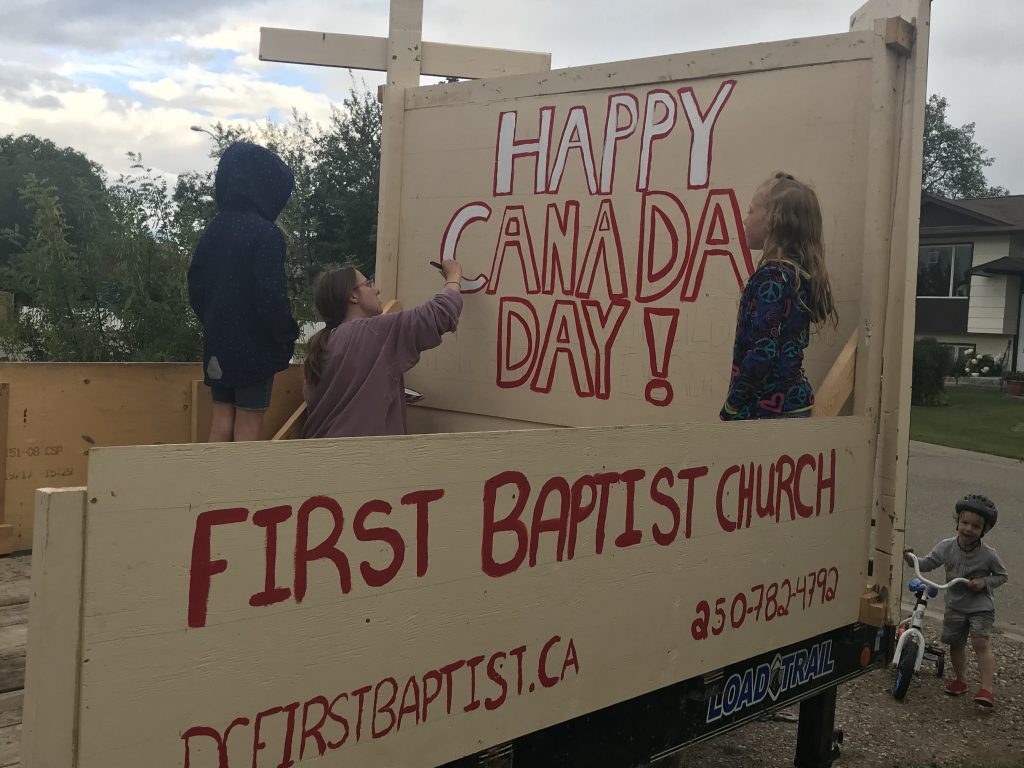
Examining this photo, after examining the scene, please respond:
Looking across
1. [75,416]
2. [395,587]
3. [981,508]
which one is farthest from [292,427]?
[981,508]

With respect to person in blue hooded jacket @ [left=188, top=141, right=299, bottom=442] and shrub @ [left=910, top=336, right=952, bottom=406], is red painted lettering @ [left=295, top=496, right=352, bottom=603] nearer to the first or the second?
person in blue hooded jacket @ [left=188, top=141, right=299, bottom=442]

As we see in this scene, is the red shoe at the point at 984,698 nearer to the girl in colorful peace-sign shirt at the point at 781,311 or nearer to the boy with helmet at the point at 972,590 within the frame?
the boy with helmet at the point at 972,590

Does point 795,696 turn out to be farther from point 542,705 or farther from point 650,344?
point 650,344

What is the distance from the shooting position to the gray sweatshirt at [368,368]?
319 centimetres

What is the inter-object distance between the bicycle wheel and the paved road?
56.5 inches

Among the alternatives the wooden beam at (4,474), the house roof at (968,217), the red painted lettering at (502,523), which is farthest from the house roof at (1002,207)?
the red painted lettering at (502,523)

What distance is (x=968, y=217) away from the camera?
2872 cm

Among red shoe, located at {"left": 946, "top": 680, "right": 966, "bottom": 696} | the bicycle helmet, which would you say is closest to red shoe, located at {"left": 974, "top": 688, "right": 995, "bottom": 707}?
red shoe, located at {"left": 946, "top": 680, "right": 966, "bottom": 696}

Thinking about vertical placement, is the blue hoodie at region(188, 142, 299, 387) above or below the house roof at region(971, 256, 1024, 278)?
below

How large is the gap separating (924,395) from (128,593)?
2121 centimetres

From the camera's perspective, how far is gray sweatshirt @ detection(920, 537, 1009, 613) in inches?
196

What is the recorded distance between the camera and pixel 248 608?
4.79 ft

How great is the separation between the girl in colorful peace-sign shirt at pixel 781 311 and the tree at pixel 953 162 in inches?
2043

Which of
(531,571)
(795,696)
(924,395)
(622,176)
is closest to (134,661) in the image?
(531,571)
